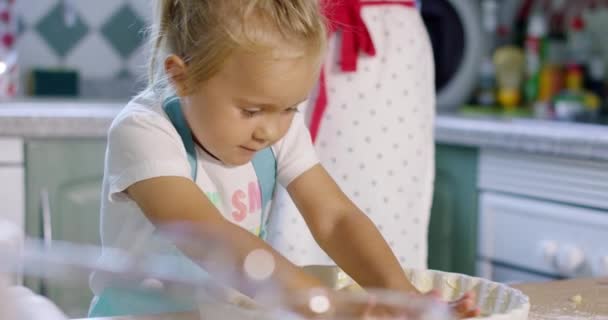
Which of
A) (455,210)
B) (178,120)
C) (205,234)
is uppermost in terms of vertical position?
(205,234)

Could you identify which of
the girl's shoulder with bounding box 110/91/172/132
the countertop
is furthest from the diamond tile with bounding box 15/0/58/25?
the girl's shoulder with bounding box 110/91/172/132

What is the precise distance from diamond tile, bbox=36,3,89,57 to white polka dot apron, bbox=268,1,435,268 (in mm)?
1200

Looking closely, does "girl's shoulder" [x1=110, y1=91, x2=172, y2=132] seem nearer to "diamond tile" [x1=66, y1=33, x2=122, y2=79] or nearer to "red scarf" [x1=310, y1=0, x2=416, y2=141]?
"red scarf" [x1=310, y1=0, x2=416, y2=141]

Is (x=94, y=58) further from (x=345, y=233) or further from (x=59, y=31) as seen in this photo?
(x=345, y=233)

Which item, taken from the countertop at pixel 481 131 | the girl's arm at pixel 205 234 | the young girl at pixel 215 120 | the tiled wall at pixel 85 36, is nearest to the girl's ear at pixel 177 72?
the young girl at pixel 215 120

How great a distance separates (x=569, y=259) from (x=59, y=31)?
1.57m

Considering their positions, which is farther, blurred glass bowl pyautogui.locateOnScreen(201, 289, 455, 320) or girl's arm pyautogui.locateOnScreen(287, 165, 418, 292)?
girl's arm pyautogui.locateOnScreen(287, 165, 418, 292)

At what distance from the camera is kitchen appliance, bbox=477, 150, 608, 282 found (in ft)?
5.79

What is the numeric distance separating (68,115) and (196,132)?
101cm

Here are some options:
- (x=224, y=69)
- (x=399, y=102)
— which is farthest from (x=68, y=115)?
(x=224, y=69)

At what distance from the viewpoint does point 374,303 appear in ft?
1.44

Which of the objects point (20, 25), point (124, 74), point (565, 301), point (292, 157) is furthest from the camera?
point (124, 74)

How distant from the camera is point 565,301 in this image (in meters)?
0.76

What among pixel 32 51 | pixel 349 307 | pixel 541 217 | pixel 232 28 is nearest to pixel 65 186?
pixel 32 51
